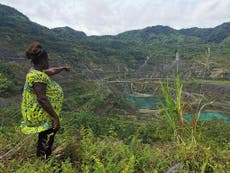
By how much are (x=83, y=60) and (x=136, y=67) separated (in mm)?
21586

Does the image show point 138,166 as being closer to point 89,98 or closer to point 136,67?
point 89,98

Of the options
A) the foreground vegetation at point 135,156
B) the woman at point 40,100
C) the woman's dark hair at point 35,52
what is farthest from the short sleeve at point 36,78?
the foreground vegetation at point 135,156

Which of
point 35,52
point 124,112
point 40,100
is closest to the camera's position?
point 40,100

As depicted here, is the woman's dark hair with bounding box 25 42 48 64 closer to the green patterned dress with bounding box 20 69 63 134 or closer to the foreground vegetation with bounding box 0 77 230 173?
the green patterned dress with bounding box 20 69 63 134

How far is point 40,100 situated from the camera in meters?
1.99

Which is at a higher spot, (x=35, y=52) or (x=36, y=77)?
(x=35, y=52)

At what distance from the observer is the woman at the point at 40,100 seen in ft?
6.59

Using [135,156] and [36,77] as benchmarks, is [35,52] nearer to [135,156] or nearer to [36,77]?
[36,77]

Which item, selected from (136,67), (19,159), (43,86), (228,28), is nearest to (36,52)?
(43,86)

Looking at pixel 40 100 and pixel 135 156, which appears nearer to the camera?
pixel 40 100

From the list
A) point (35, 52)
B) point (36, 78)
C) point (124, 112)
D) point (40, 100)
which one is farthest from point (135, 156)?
point (124, 112)

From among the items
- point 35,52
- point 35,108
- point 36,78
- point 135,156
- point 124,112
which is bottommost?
point 124,112

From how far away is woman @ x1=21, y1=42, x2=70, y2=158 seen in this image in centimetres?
201

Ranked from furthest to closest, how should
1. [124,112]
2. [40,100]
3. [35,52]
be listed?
[124,112]
[35,52]
[40,100]
